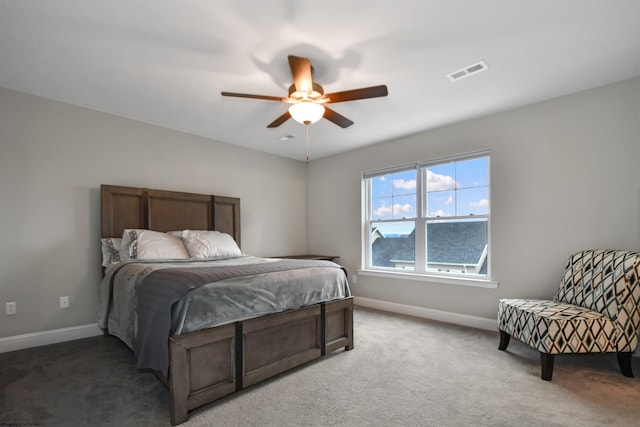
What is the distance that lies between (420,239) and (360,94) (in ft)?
8.17

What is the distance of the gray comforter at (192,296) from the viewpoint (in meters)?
1.85

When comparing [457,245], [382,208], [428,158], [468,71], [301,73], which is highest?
[468,71]

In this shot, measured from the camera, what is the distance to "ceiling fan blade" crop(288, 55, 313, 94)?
2.15 meters

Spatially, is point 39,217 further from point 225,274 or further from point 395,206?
point 395,206

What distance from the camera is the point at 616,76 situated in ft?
8.77

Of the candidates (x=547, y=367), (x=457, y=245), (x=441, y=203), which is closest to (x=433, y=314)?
(x=457, y=245)

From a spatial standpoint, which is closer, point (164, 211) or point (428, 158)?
point (164, 211)

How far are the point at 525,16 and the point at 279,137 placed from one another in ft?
9.89

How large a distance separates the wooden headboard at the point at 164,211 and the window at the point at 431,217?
7.01ft

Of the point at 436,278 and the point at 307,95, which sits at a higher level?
the point at 307,95

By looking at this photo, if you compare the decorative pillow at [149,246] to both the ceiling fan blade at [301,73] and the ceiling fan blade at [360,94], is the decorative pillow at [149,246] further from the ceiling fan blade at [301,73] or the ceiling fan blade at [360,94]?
the ceiling fan blade at [360,94]

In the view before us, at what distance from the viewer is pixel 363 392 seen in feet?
6.95

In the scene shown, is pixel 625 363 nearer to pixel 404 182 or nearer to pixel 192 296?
pixel 404 182

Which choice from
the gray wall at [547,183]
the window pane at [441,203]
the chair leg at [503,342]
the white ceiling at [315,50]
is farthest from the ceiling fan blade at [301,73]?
the chair leg at [503,342]
